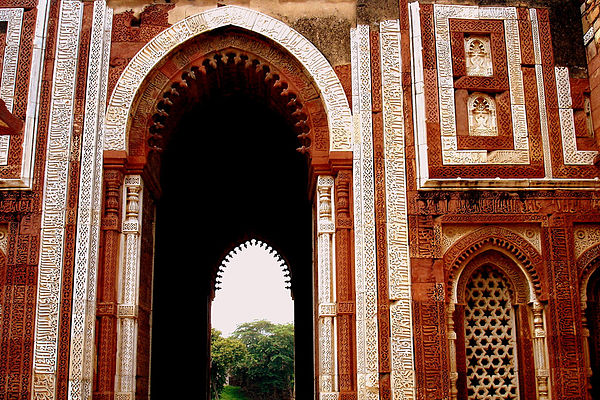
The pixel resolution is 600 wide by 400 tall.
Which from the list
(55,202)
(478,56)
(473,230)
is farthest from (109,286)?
(478,56)

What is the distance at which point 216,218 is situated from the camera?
15727 millimetres

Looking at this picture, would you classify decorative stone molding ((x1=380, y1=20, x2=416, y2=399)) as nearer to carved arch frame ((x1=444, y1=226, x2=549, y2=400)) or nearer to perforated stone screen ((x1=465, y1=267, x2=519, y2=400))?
carved arch frame ((x1=444, y1=226, x2=549, y2=400))

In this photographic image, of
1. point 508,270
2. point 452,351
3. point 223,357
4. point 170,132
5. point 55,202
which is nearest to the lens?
point 452,351

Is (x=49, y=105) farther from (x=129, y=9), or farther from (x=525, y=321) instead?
(x=525, y=321)

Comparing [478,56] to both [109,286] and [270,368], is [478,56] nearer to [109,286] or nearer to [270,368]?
[109,286]

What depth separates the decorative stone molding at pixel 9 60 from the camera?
29.5ft

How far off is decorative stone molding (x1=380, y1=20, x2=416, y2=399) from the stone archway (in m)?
0.56

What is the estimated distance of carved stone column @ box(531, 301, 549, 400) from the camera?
8.60 meters

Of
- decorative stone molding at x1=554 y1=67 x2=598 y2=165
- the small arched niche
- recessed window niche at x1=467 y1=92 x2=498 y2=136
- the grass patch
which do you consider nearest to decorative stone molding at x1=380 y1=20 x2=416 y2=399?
the small arched niche

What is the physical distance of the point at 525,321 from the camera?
8.92 metres

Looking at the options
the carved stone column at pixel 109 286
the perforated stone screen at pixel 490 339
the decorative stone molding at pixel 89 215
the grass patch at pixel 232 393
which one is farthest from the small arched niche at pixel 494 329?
the grass patch at pixel 232 393

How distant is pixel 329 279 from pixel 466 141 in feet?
8.12

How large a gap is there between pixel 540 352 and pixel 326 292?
2703 millimetres

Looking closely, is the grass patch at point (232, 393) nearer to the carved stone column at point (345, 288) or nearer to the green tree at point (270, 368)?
the green tree at point (270, 368)
